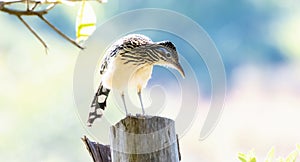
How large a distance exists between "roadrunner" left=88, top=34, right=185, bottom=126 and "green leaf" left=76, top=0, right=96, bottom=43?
30.3 inches

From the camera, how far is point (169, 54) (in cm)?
162

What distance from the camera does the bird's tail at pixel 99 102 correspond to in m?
1.80

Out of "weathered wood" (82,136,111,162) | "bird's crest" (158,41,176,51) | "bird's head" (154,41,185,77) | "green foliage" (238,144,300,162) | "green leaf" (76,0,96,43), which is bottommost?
"weathered wood" (82,136,111,162)

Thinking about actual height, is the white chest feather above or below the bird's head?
below

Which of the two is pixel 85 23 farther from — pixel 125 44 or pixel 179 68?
pixel 125 44

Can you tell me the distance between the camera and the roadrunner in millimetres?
1708

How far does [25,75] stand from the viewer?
334cm

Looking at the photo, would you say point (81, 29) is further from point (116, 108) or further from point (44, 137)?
point (44, 137)

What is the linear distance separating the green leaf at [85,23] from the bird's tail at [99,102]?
825 millimetres

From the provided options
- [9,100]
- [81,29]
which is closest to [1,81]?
[9,100]

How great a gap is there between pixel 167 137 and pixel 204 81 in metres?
0.58

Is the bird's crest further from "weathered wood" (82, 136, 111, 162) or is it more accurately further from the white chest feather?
"weathered wood" (82, 136, 111, 162)

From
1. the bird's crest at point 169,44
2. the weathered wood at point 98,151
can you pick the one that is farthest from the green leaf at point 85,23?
the weathered wood at point 98,151

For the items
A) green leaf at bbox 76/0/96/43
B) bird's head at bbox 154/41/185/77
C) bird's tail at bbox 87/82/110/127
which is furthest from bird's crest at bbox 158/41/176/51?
green leaf at bbox 76/0/96/43
